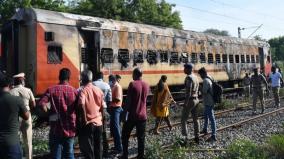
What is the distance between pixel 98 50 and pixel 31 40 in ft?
8.32

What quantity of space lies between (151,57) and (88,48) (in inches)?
141

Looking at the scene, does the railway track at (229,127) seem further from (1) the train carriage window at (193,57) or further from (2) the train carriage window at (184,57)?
(1) the train carriage window at (193,57)

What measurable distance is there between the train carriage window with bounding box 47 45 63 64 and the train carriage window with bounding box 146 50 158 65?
15.5 feet

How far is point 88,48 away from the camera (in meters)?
15.1

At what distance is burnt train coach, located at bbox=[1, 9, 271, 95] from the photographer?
13.4 m

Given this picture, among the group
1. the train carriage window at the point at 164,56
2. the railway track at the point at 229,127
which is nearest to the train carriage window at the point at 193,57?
the train carriage window at the point at 164,56

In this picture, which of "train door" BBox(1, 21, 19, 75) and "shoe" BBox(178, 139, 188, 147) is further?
"train door" BBox(1, 21, 19, 75)

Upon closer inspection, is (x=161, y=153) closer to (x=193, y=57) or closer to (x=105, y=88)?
(x=105, y=88)

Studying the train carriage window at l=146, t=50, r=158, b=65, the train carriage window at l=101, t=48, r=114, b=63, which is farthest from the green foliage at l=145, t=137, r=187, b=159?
the train carriage window at l=146, t=50, r=158, b=65

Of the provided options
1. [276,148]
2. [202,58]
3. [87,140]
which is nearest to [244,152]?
[276,148]

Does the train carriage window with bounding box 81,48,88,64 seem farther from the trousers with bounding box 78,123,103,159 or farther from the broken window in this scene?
the trousers with bounding box 78,123,103,159

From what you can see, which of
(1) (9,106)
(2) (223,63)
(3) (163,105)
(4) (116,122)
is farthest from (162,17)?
(1) (9,106)

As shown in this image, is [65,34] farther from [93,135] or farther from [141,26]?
[93,135]

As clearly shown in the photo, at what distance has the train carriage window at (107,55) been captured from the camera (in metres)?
15.3
